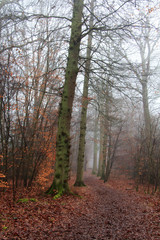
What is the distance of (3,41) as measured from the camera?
764 centimetres

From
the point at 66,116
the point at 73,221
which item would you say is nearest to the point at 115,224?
the point at 73,221

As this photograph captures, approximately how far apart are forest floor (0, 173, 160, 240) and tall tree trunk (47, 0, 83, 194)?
2.25 feet

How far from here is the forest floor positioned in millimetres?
3756

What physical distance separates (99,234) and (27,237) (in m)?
1.56

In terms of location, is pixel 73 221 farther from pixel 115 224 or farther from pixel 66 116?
pixel 66 116

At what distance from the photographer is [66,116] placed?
714 centimetres

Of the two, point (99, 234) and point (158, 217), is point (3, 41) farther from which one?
point (158, 217)

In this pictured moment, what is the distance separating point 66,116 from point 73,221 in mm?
3792

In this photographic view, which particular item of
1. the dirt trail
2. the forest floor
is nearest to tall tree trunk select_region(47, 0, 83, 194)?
the forest floor

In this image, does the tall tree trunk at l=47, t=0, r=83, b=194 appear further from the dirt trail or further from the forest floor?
the dirt trail

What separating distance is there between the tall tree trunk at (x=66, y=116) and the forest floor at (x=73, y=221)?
0.68 metres

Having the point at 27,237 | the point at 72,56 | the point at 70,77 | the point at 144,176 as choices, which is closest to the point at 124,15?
the point at 72,56

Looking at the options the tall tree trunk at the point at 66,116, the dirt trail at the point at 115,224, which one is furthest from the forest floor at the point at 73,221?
the tall tree trunk at the point at 66,116

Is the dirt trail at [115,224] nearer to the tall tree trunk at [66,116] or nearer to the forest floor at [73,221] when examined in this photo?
the forest floor at [73,221]
